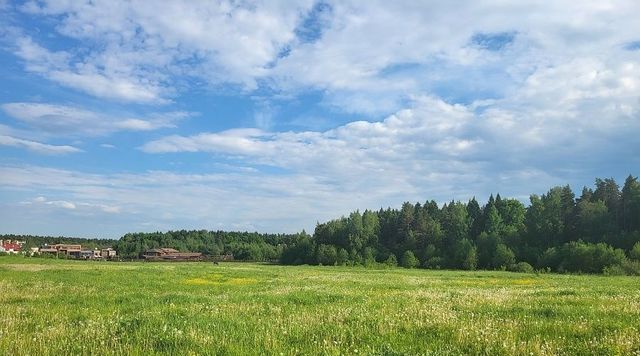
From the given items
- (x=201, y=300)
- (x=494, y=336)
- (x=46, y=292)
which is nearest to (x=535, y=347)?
(x=494, y=336)

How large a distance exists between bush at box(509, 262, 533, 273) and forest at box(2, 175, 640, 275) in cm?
Answer: 16

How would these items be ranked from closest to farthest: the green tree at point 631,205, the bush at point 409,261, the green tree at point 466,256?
the green tree at point 631,205, the green tree at point 466,256, the bush at point 409,261

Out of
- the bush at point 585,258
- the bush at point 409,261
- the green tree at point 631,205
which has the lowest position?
the bush at point 409,261

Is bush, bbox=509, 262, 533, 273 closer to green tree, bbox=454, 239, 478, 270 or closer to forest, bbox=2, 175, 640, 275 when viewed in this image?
forest, bbox=2, 175, 640, 275

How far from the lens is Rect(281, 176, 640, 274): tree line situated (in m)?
83.8

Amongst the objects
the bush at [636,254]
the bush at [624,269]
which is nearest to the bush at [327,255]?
the bush at [636,254]

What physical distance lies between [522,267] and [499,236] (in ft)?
93.1

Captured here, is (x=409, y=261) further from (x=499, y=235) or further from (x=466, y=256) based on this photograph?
(x=499, y=235)

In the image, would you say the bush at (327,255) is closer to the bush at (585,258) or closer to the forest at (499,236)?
the forest at (499,236)

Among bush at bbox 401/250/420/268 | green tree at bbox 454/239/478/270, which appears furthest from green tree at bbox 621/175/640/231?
bush at bbox 401/250/420/268

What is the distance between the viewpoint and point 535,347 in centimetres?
877

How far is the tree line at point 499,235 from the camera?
8381 cm

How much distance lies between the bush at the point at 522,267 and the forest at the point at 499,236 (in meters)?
0.16

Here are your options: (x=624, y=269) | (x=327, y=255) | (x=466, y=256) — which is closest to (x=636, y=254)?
(x=624, y=269)
